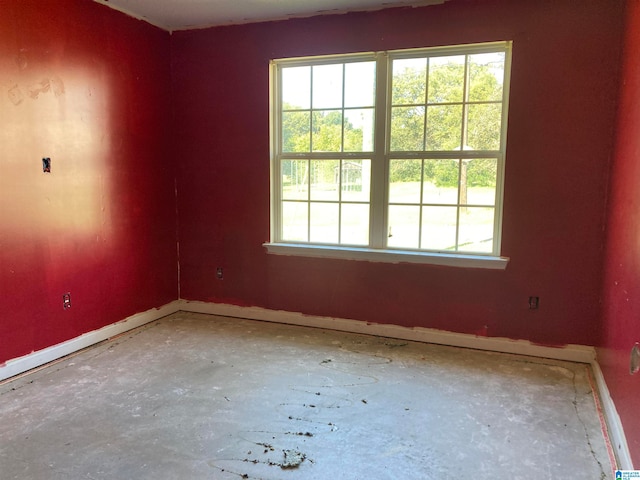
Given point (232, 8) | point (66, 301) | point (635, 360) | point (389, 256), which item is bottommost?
point (66, 301)

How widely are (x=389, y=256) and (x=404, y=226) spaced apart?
0.28 m

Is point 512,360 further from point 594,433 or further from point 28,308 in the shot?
point 28,308

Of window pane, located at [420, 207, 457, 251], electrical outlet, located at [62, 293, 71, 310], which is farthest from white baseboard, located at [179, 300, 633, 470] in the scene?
electrical outlet, located at [62, 293, 71, 310]

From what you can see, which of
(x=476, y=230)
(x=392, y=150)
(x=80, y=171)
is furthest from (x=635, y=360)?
(x=80, y=171)

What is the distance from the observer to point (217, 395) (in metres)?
2.62

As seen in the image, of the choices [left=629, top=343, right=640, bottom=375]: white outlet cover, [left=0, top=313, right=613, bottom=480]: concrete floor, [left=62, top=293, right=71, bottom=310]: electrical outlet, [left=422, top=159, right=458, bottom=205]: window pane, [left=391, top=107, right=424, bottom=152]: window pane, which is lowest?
Result: [left=0, top=313, right=613, bottom=480]: concrete floor

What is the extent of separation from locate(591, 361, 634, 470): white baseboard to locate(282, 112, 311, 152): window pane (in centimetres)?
273

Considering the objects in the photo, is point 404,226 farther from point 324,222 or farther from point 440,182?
point 324,222

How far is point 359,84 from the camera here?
358 centimetres

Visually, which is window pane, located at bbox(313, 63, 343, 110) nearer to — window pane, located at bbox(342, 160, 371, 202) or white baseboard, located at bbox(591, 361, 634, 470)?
window pane, located at bbox(342, 160, 371, 202)

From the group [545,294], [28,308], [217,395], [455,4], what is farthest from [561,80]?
[28,308]

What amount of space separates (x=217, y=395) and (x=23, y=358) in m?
1.38

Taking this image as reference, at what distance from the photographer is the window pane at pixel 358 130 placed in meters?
3.58

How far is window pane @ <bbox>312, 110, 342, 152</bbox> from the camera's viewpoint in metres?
3.68
